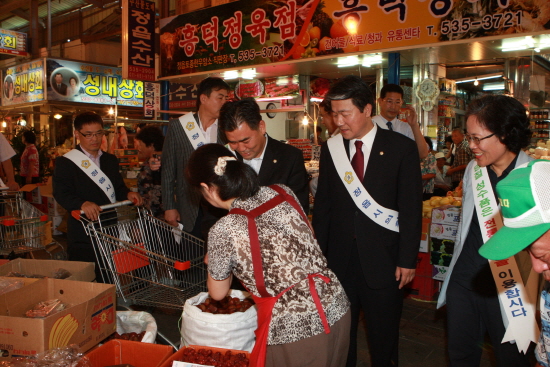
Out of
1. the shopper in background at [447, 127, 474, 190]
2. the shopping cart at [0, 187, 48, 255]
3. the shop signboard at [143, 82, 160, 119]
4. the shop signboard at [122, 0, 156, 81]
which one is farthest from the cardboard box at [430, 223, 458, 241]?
the shop signboard at [143, 82, 160, 119]

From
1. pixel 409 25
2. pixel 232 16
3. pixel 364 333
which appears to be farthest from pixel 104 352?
pixel 232 16

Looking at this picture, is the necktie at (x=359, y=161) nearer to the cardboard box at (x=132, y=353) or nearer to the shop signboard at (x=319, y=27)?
the cardboard box at (x=132, y=353)

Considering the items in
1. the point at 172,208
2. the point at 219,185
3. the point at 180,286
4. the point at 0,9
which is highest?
the point at 0,9

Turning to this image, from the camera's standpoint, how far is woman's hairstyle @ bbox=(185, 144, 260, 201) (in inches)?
73.0

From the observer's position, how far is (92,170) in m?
3.64

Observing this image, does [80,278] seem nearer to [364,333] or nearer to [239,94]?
[364,333]

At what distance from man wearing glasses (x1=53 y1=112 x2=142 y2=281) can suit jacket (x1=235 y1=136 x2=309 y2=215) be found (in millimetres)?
1123

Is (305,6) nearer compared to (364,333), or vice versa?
(364,333)

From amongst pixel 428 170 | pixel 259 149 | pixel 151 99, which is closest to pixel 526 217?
pixel 259 149

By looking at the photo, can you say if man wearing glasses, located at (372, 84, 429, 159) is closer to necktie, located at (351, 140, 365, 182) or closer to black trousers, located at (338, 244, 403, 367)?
necktie, located at (351, 140, 365, 182)

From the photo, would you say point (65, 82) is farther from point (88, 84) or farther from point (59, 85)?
point (88, 84)

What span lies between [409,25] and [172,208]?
14.4 ft

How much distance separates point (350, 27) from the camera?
659 cm

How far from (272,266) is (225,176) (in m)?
0.42
